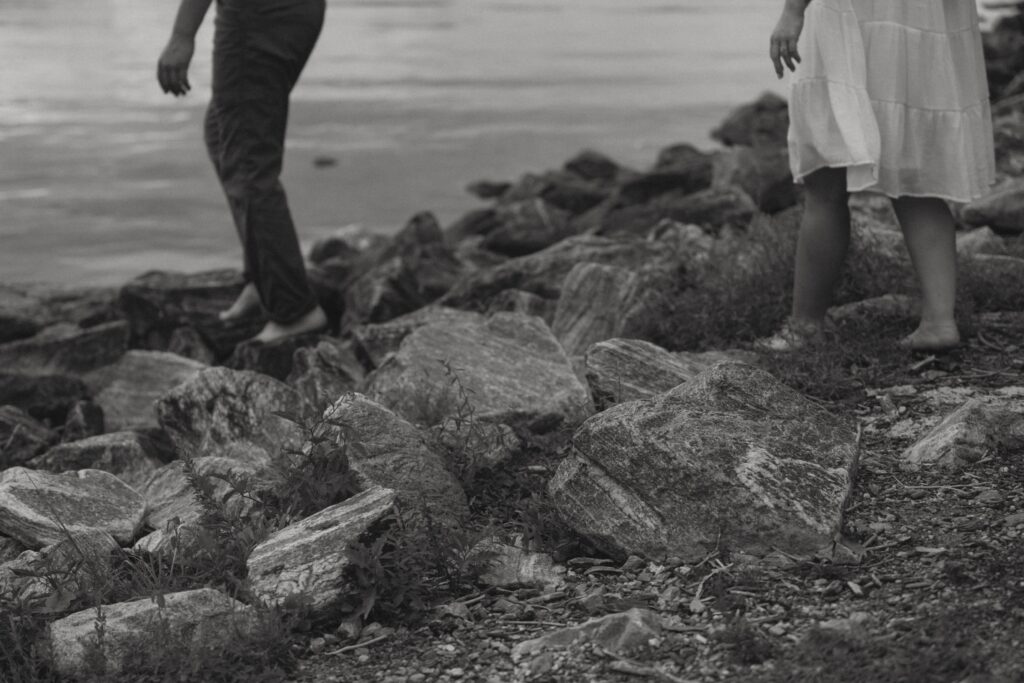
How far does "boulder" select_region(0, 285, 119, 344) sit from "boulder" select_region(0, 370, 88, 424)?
1284mm

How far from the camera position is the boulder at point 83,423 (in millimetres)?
5742

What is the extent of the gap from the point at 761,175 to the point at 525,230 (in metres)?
1.70

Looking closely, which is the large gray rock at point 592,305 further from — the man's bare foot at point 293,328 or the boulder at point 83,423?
the boulder at point 83,423

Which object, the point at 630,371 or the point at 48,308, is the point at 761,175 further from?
the point at 630,371

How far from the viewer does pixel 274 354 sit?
6.34 meters

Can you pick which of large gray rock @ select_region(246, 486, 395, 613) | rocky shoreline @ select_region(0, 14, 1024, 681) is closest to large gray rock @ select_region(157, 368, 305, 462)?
rocky shoreline @ select_region(0, 14, 1024, 681)

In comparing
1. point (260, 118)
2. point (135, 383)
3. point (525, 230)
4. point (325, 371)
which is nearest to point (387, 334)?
point (325, 371)

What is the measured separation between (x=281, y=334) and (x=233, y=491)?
3.08m

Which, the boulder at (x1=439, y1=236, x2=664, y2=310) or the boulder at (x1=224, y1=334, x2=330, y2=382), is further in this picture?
the boulder at (x1=439, y1=236, x2=664, y2=310)

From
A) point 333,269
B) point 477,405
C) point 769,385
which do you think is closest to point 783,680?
point 769,385

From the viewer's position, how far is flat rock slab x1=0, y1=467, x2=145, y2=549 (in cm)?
356

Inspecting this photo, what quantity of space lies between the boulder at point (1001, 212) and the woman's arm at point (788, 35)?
2491 millimetres

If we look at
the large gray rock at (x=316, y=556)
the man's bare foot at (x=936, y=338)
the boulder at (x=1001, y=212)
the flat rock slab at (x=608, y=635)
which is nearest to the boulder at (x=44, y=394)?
the large gray rock at (x=316, y=556)

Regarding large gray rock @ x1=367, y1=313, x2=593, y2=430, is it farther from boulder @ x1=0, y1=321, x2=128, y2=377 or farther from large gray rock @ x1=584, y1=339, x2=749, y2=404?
boulder @ x1=0, y1=321, x2=128, y2=377
